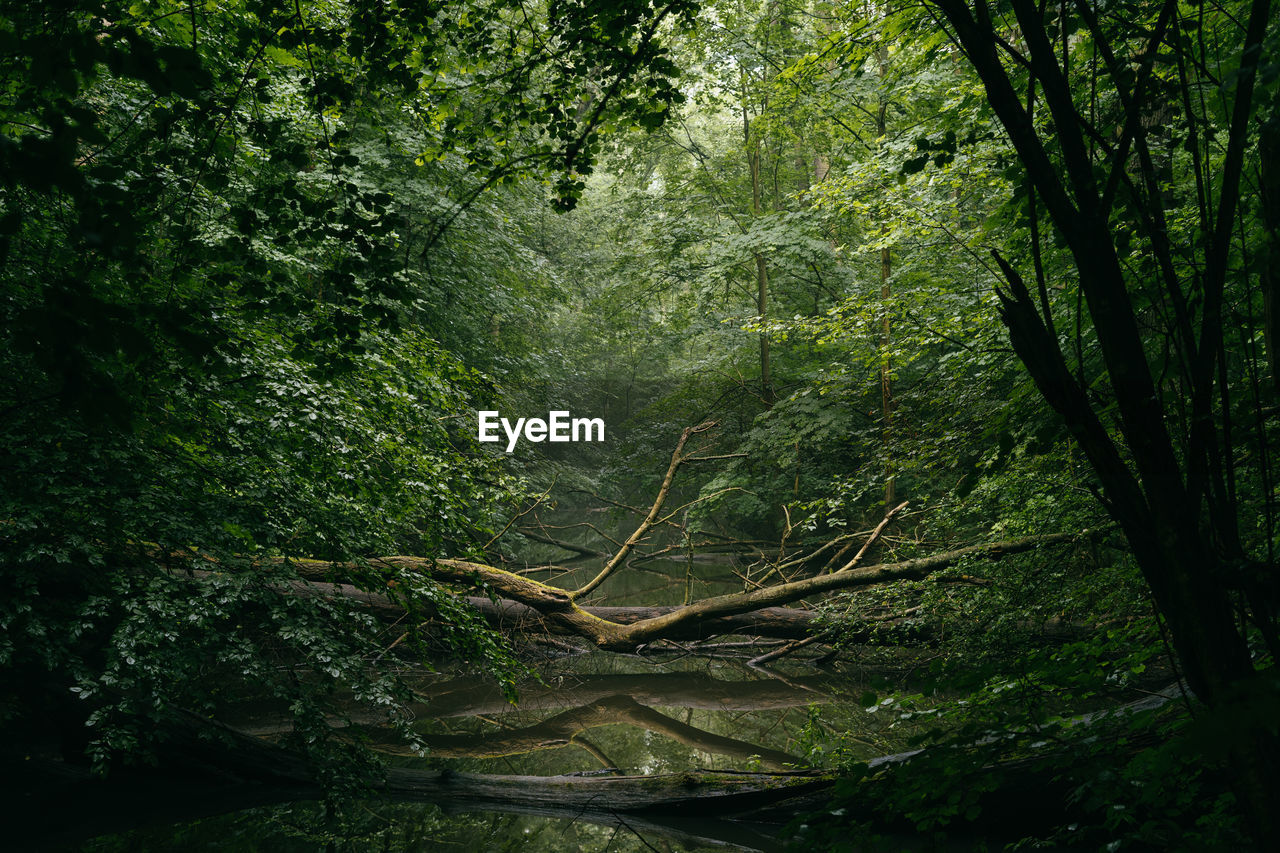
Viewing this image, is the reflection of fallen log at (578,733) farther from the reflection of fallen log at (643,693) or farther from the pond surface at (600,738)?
the reflection of fallen log at (643,693)

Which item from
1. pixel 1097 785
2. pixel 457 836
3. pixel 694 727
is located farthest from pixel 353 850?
pixel 1097 785

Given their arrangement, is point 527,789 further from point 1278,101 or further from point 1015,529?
point 1278,101

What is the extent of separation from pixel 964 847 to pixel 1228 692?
172 inches

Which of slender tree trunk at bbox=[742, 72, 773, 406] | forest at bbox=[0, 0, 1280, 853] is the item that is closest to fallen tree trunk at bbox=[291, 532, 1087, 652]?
forest at bbox=[0, 0, 1280, 853]

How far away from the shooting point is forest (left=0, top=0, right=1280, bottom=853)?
4.64ft

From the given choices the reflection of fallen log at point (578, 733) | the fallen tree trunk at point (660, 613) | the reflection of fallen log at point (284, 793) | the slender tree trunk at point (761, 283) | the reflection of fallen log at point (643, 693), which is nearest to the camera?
the reflection of fallen log at point (284, 793)

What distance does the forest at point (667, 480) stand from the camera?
1.41 meters

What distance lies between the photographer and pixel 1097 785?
2201mm

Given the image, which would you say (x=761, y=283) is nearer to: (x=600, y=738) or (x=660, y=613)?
(x=660, y=613)

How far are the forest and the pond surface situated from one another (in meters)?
0.06

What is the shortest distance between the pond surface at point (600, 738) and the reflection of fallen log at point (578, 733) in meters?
0.02

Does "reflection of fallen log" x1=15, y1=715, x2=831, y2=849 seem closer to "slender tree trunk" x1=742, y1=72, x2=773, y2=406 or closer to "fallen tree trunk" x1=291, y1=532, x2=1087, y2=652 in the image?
"fallen tree trunk" x1=291, y1=532, x2=1087, y2=652

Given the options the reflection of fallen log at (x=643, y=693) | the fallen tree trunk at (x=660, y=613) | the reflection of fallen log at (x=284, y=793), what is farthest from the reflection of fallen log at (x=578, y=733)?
the reflection of fallen log at (x=284, y=793)

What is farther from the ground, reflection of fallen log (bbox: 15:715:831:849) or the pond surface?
reflection of fallen log (bbox: 15:715:831:849)
